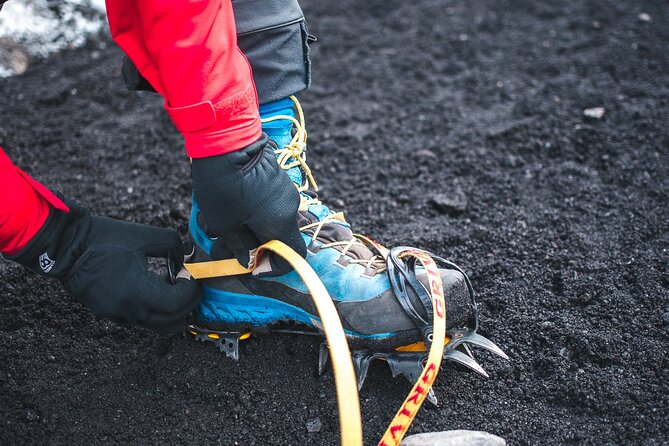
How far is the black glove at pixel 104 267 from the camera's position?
156 centimetres

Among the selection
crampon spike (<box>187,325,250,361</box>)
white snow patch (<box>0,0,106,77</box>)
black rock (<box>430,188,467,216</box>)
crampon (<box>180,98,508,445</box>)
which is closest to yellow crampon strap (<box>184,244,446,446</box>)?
crampon (<box>180,98,508,445</box>)

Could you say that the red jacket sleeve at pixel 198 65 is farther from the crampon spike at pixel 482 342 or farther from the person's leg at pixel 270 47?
the crampon spike at pixel 482 342

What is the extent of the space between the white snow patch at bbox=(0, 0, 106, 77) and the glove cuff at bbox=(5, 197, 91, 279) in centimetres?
196

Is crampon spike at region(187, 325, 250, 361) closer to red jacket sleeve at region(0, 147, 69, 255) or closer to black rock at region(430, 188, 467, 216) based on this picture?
red jacket sleeve at region(0, 147, 69, 255)

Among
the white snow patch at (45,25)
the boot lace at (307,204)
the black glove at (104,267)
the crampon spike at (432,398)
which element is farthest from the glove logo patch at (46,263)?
the white snow patch at (45,25)

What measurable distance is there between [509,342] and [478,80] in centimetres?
165

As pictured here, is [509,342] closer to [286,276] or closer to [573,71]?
[286,276]

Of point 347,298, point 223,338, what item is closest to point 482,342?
point 347,298

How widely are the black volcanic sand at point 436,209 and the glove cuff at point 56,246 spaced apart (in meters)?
0.30

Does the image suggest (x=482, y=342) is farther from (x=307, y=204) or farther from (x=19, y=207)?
(x=19, y=207)

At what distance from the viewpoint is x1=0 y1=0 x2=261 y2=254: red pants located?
51.5 inches

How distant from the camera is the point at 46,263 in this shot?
1578 millimetres

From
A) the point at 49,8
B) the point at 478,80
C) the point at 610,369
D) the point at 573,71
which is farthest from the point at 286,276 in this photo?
the point at 49,8

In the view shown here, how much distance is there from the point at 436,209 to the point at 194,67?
1.19m
